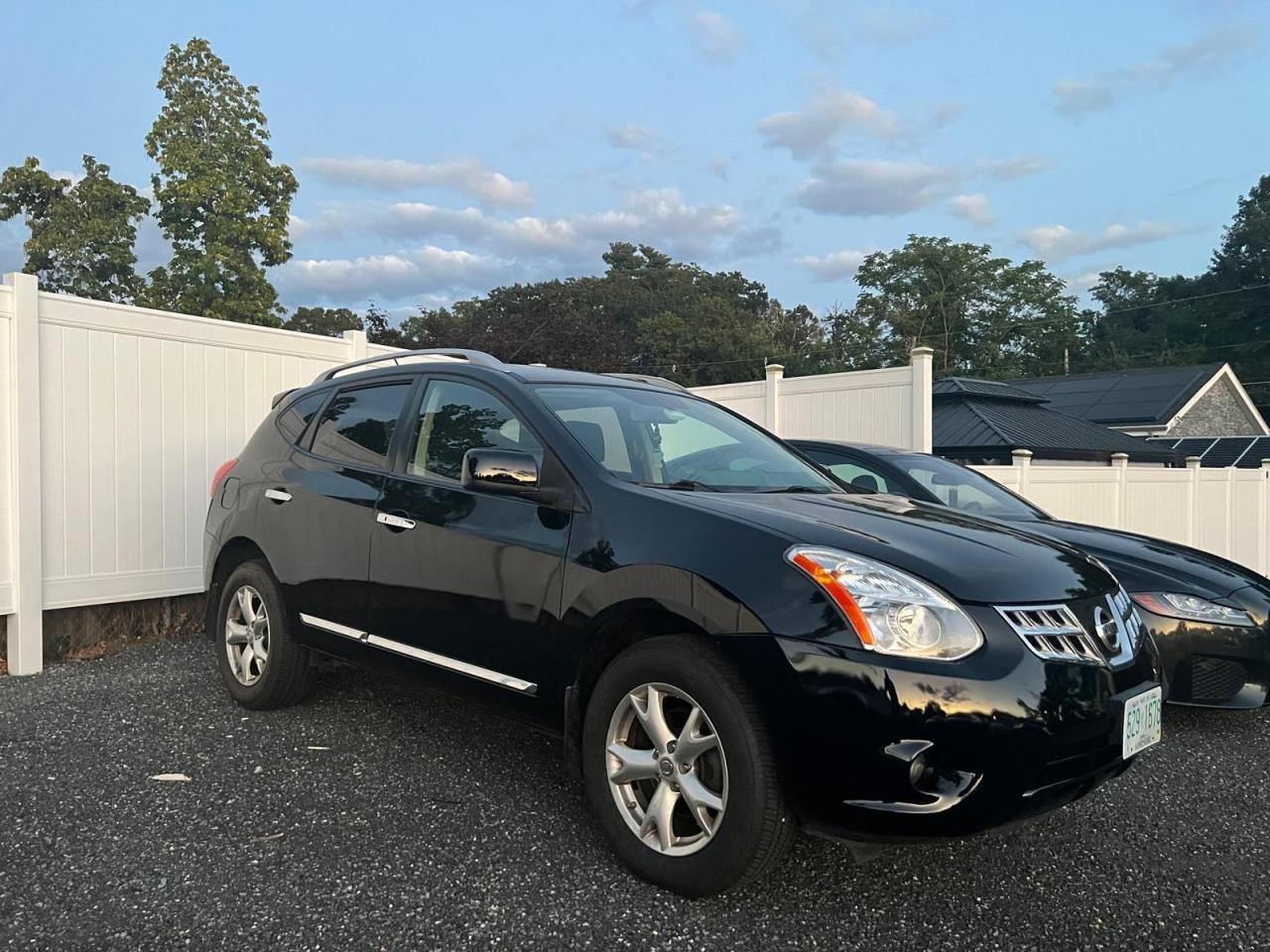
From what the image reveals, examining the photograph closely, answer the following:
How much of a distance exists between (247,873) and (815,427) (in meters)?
7.97

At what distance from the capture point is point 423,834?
10.4 feet

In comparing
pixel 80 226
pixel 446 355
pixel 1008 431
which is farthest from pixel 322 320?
pixel 446 355

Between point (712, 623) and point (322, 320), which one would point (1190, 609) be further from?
point (322, 320)

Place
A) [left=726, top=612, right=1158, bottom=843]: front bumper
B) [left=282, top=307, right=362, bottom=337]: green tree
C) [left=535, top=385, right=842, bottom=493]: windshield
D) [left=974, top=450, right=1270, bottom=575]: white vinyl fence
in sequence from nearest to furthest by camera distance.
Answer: [left=726, top=612, right=1158, bottom=843]: front bumper < [left=535, top=385, right=842, bottom=493]: windshield < [left=974, top=450, right=1270, bottom=575]: white vinyl fence < [left=282, top=307, right=362, bottom=337]: green tree

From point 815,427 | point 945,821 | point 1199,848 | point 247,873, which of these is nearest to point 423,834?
point 247,873

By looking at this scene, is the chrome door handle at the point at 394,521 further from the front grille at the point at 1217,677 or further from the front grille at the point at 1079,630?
the front grille at the point at 1217,677

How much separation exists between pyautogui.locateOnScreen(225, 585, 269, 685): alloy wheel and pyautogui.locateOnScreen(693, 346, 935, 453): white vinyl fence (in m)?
5.65

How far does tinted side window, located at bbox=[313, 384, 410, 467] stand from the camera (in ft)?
13.4

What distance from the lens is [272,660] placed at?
14.3ft

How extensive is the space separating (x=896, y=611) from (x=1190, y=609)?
3.06 m

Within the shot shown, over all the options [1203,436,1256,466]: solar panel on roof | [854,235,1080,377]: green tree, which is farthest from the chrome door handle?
[854,235,1080,377]: green tree

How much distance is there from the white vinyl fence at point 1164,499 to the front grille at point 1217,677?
5.10m

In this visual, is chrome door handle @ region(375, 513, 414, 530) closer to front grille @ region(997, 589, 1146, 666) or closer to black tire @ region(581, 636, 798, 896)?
black tire @ region(581, 636, 798, 896)

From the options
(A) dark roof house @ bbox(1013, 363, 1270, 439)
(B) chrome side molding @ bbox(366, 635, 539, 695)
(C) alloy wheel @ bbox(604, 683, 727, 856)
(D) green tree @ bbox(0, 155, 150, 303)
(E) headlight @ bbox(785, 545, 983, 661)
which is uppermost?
(D) green tree @ bbox(0, 155, 150, 303)
